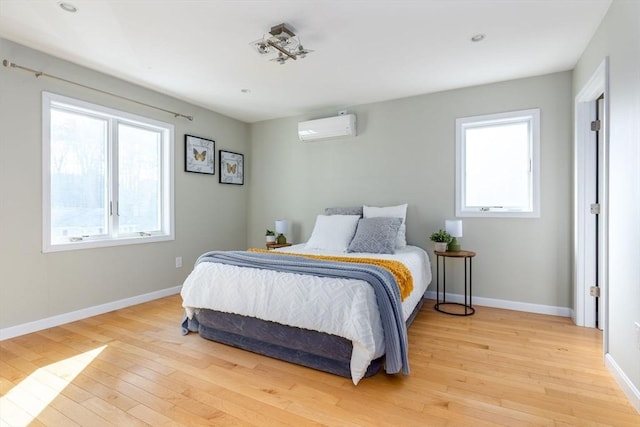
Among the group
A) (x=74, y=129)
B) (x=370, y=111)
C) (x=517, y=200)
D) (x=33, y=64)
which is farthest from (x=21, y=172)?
(x=517, y=200)

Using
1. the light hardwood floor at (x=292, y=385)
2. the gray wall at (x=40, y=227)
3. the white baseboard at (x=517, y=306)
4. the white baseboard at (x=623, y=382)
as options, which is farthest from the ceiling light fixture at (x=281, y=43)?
the white baseboard at (x=517, y=306)

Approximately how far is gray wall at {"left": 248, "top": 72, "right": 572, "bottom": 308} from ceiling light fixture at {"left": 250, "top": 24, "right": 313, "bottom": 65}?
69.9 inches

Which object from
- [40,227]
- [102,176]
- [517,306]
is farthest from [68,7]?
[517,306]

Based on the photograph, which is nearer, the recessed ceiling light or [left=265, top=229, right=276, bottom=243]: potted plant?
the recessed ceiling light

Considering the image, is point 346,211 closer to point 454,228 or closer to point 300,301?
point 454,228

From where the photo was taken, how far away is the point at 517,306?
11.3 ft

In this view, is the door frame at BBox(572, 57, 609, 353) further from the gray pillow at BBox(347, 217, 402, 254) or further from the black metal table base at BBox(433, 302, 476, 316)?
the gray pillow at BBox(347, 217, 402, 254)

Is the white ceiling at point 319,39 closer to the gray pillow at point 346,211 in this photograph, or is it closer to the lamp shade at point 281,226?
the gray pillow at point 346,211

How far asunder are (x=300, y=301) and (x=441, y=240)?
1.97m

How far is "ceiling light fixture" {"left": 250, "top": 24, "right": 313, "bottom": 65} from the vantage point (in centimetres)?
240

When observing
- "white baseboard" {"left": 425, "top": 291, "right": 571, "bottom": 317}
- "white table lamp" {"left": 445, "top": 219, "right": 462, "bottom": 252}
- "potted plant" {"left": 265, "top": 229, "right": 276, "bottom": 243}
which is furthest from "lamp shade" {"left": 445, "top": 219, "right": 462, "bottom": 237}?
"potted plant" {"left": 265, "top": 229, "right": 276, "bottom": 243}

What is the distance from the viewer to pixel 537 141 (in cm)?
333

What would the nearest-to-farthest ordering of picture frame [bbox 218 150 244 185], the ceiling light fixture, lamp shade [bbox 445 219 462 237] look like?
the ceiling light fixture < lamp shade [bbox 445 219 462 237] < picture frame [bbox 218 150 244 185]

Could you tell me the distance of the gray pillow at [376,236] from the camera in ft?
10.7
